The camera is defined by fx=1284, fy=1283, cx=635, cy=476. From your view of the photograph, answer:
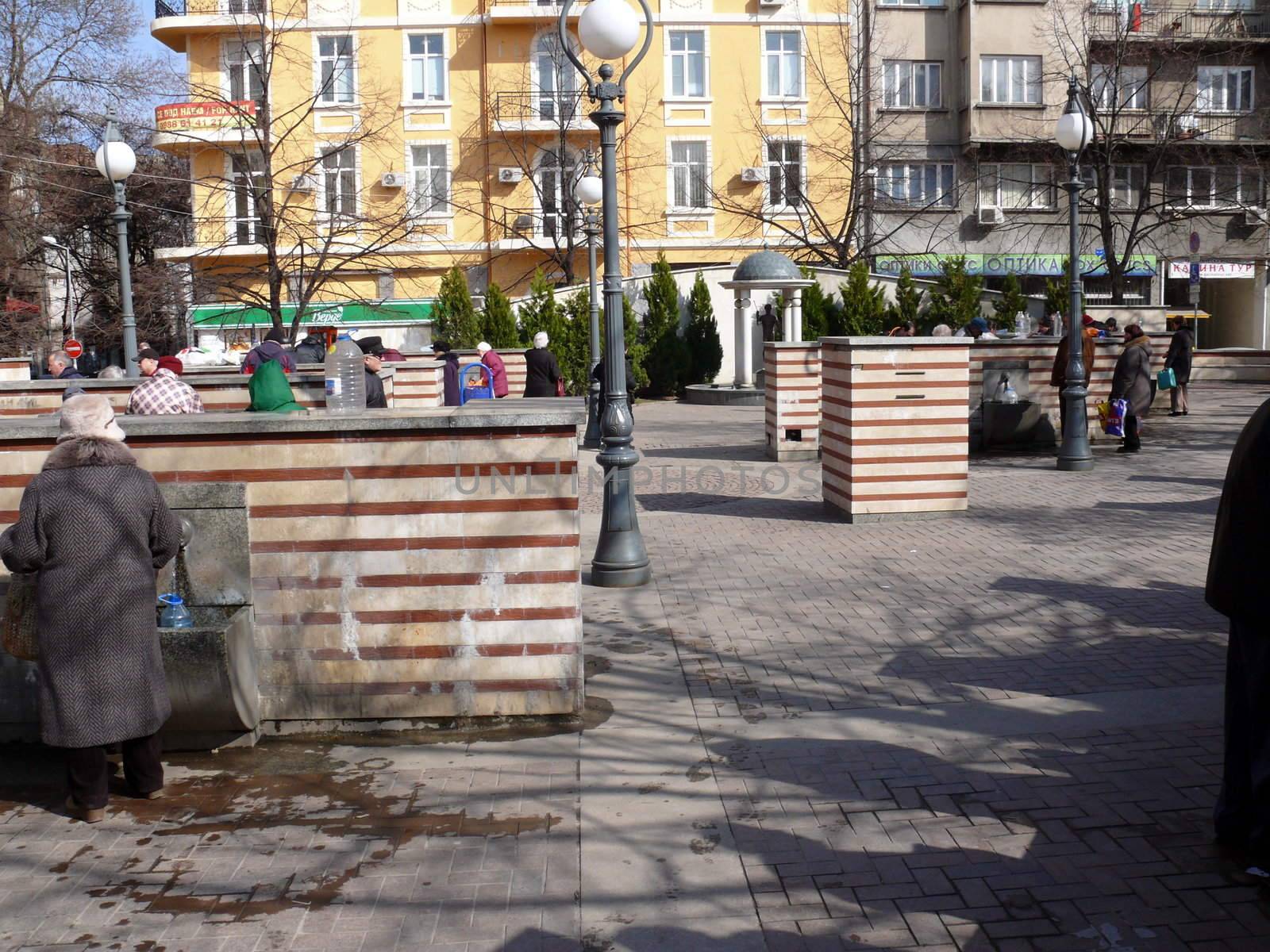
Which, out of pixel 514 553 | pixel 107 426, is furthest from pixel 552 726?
pixel 107 426

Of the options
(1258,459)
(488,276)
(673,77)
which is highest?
(673,77)

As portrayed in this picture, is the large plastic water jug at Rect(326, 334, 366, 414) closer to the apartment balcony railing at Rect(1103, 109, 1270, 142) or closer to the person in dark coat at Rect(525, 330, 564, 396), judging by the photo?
the person in dark coat at Rect(525, 330, 564, 396)

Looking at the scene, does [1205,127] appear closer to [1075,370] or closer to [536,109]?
[536,109]

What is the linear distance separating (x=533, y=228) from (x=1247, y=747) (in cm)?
3731

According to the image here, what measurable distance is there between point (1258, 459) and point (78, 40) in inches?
1598

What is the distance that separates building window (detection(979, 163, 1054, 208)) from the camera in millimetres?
41344

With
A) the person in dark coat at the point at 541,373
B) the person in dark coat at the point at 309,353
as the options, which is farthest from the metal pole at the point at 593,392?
the person in dark coat at the point at 309,353

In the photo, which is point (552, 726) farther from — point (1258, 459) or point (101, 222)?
point (101, 222)

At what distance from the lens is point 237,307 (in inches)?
1499

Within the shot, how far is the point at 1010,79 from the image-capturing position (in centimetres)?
4091

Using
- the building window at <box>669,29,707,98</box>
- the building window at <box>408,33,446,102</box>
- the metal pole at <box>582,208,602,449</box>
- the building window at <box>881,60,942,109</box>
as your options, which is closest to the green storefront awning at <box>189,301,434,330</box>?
the building window at <box>408,33,446,102</box>

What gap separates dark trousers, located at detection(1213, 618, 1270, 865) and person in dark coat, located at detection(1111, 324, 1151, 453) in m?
13.1

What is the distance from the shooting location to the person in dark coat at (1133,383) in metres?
16.7

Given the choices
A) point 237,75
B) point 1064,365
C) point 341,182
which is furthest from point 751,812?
point 237,75
